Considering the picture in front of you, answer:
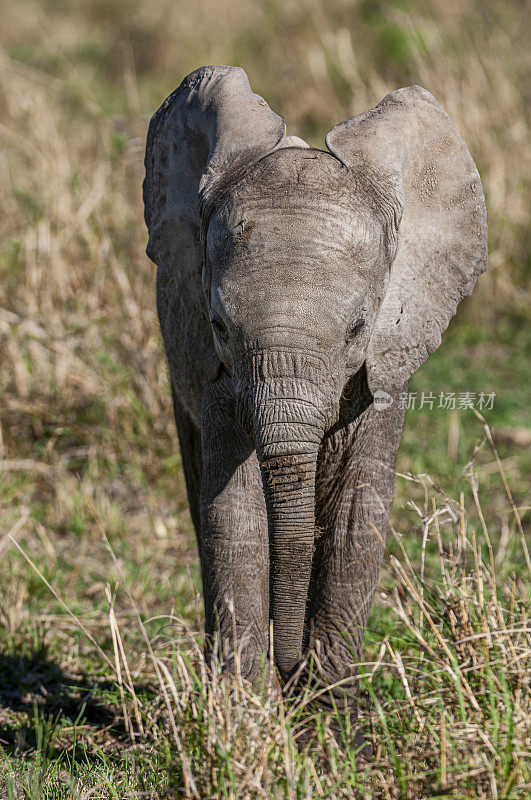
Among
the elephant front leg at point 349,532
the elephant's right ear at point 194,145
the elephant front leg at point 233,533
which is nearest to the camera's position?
the elephant's right ear at point 194,145

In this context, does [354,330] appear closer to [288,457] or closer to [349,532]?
[288,457]

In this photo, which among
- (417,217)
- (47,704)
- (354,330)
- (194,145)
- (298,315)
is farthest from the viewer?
(47,704)

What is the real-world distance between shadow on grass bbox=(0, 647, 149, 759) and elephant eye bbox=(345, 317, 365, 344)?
150 cm

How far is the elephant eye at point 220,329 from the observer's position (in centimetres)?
276

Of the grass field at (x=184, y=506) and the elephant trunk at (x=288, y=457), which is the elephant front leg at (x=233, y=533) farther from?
the elephant trunk at (x=288, y=457)

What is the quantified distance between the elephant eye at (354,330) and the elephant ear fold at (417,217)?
203 mm

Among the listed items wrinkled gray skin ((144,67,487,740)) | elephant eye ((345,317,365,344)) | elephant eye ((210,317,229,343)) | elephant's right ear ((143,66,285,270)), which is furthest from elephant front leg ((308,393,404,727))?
elephant's right ear ((143,66,285,270))

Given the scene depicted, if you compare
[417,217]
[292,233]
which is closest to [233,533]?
[292,233]

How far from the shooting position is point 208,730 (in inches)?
98.5

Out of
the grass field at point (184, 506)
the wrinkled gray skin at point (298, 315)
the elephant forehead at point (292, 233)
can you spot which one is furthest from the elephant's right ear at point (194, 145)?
the grass field at point (184, 506)

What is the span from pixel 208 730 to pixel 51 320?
4.00 m

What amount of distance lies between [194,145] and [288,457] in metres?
1.18

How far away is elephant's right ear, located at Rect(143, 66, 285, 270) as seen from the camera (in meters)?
2.92

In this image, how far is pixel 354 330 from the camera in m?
2.74
